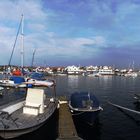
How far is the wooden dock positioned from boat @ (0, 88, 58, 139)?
5.86ft

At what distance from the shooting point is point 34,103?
30.8 metres

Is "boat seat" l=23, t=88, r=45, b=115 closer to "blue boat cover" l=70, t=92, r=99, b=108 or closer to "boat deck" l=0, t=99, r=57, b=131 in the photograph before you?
"boat deck" l=0, t=99, r=57, b=131

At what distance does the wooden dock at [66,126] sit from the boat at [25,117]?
1788mm

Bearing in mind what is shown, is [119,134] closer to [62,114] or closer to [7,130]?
[62,114]

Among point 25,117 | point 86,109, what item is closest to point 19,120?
point 25,117

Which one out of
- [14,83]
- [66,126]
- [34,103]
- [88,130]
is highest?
[14,83]

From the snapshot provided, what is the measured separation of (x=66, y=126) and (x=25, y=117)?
4.42 meters

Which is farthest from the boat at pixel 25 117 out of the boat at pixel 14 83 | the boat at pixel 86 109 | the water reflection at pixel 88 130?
the boat at pixel 14 83

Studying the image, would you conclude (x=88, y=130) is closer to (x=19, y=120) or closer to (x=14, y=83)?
(x=19, y=120)

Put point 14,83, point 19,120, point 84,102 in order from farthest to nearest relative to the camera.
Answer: point 14,83 → point 84,102 → point 19,120

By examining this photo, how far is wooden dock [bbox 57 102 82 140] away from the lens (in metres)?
25.5

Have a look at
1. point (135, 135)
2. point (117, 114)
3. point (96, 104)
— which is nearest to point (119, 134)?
point (135, 135)

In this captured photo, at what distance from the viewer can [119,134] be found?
32.3 metres

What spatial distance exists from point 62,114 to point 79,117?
2.36 meters
